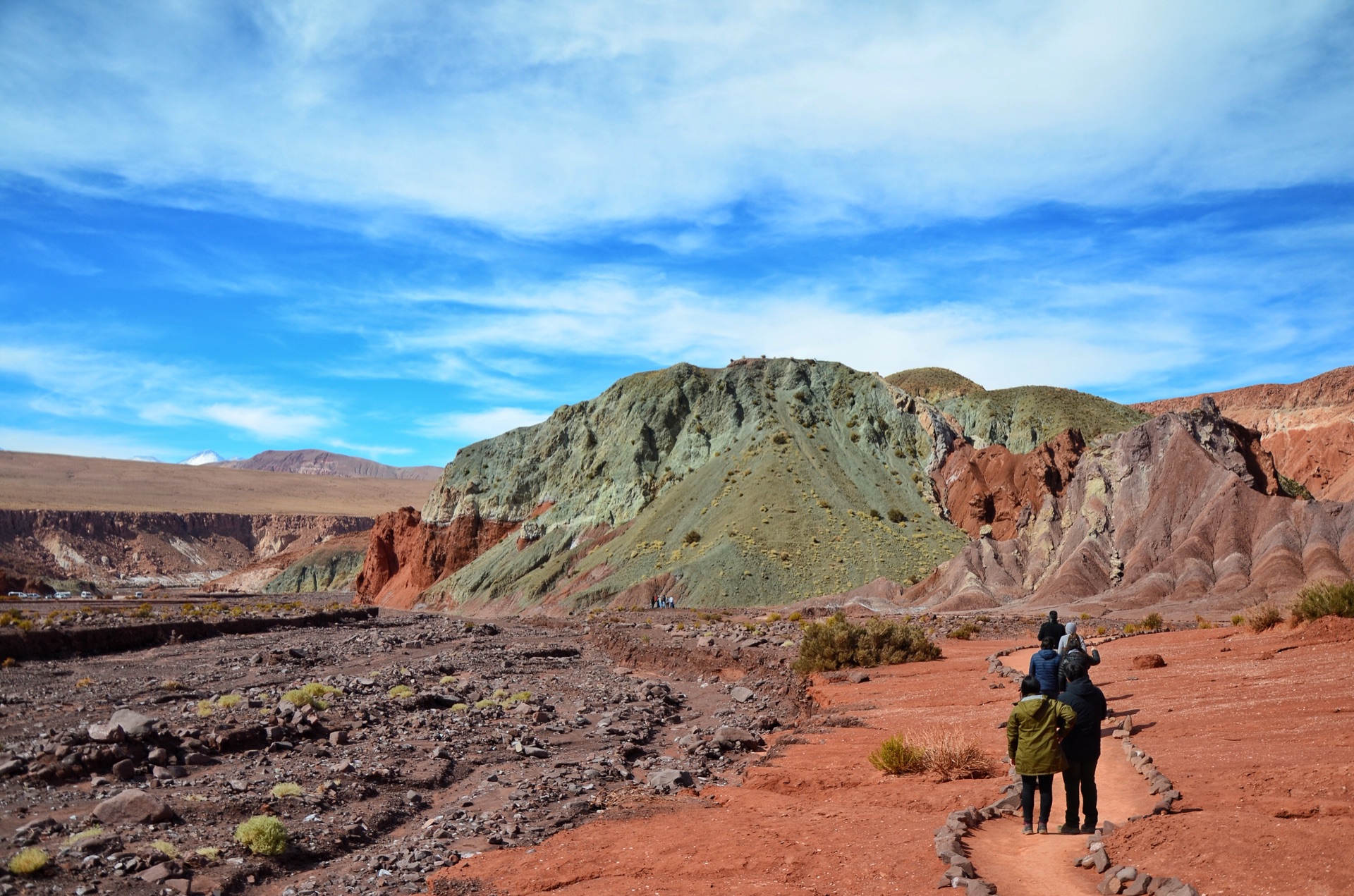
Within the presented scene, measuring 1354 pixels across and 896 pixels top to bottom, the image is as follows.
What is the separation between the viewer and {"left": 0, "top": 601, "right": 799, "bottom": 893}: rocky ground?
38.9ft

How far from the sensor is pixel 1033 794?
31.5 feet

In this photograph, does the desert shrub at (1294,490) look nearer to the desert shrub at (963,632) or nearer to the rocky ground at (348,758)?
the desert shrub at (963,632)

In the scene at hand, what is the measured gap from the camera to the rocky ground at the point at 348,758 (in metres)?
11.9

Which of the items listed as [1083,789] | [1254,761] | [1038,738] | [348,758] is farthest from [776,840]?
[348,758]

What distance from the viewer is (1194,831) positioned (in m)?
8.43

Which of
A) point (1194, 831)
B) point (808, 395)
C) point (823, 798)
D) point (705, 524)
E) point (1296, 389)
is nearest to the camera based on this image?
point (1194, 831)

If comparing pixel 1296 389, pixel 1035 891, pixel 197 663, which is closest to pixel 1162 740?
pixel 1035 891

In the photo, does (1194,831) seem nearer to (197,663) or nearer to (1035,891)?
(1035,891)

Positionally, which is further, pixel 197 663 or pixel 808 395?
pixel 808 395

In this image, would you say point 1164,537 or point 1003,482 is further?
point 1003,482

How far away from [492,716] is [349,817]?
26.3 ft

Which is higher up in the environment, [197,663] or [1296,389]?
[1296,389]

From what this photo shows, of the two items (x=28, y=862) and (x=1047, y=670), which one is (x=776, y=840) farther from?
(x=28, y=862)

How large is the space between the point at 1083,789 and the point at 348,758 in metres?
12.9
